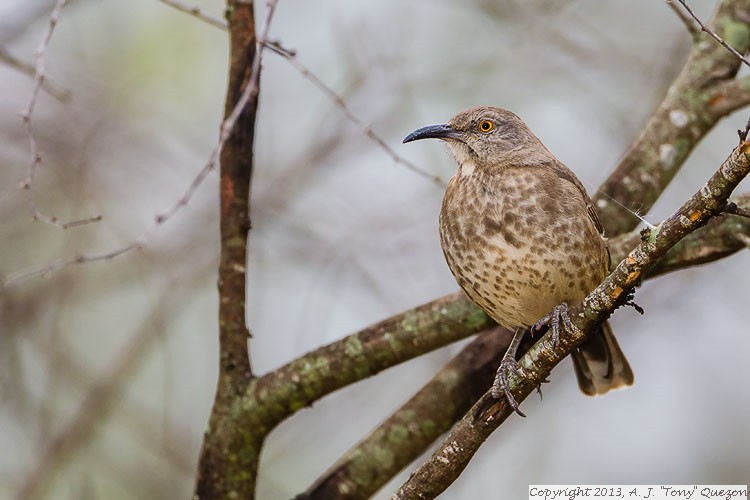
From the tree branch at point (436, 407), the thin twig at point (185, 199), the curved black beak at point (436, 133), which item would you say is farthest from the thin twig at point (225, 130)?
the tree branch at point (436, 407)

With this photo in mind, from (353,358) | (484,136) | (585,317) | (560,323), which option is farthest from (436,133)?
(585,317)

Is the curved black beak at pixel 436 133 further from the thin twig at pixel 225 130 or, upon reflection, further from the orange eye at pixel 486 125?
the thin twig at pixel 225 130

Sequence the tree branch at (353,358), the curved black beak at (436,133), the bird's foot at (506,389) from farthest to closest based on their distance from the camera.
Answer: the curved black beak at (436,133) < the tree branch at (353,358) < the bird's foot at (506,389)

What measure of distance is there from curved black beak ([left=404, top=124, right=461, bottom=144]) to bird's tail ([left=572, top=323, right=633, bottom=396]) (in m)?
1.19

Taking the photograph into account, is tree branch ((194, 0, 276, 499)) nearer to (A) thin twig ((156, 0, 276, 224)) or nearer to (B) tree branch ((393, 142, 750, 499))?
(A) thin twig ((156, 0, 276, 224))

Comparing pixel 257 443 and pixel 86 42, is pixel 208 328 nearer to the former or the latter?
pixel 86 42

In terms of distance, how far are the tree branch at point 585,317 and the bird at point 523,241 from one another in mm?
232

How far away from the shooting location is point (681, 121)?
16.3 ft

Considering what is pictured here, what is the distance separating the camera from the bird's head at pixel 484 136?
4461 millimetres

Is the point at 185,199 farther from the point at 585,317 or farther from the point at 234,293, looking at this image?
the point at 585,317

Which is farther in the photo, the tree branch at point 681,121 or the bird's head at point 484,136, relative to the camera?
the tree branch at point 681,121

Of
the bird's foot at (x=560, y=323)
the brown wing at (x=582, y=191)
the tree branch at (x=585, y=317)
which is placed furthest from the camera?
the brown wing at (x=582, y=191)

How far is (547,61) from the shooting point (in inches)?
275

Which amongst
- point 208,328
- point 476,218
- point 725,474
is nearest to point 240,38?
point 476,218
